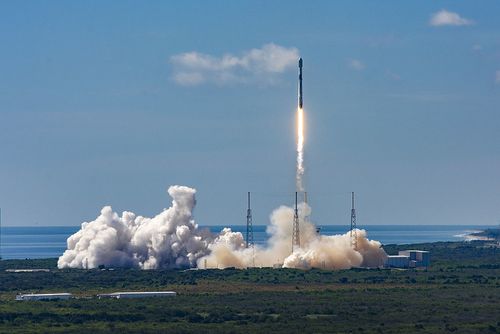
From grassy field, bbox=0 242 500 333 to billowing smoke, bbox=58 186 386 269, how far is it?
487 cm

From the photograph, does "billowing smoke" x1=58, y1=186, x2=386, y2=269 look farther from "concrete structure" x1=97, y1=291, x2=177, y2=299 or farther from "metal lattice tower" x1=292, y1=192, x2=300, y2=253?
"concrete structure" x1=97, y1=291, x2=177, y2=299

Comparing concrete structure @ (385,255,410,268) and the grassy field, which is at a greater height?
concrete structure @ (385,255,410,268)

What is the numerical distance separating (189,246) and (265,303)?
5002cm

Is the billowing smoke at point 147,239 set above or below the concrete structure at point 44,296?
above

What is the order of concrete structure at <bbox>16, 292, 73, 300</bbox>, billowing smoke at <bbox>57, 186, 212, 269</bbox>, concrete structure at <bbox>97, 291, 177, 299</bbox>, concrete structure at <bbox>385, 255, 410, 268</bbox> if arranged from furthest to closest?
concrete structure at <bbox>385, 255, 410, 268</bbox>
billowing smoke at <bbox>57, 186, 212, 269</bbox>
concrete structure at <bbox>97, 291, 177, 299</bbox>
concrete structure at <bbox>16, 292, 73, 300</bbox>

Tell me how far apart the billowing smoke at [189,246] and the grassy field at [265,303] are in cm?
487

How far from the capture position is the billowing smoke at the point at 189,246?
176 meters

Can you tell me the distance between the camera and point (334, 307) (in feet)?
420

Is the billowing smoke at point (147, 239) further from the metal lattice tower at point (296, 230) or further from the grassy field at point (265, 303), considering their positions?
the metal lattice tower at point (296, 230)

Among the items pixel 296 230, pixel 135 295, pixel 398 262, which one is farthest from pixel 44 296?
pixel 398 262

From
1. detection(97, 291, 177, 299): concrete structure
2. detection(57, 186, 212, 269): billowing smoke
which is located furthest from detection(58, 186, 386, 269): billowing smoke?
detection(97, 291, 177, 299): concrete structure

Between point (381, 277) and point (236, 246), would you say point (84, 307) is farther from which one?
point (236, 246)

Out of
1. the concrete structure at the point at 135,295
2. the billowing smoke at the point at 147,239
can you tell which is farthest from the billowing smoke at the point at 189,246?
the concrete structure at the point at 135,295

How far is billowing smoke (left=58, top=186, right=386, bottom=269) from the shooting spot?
176 metres
